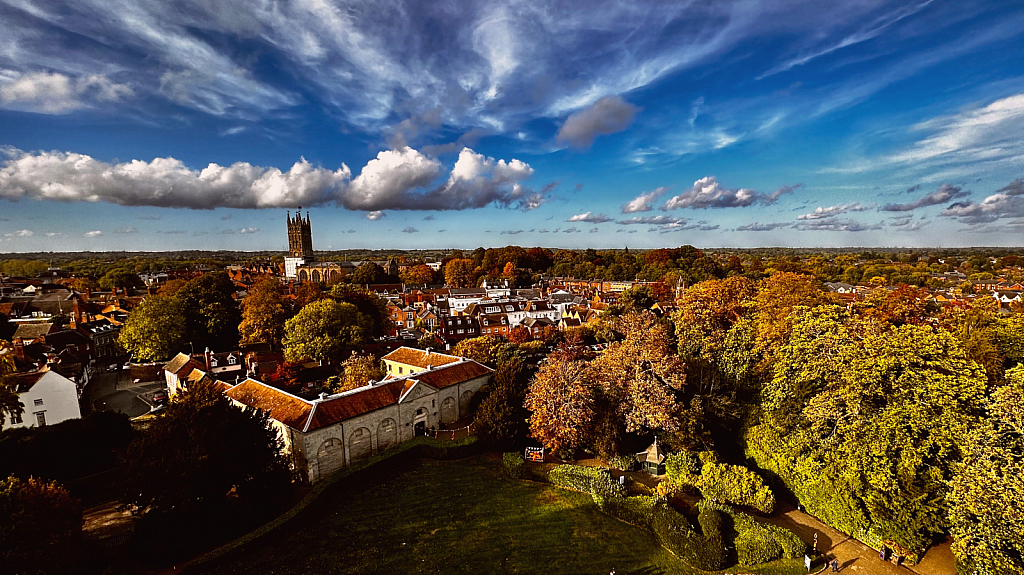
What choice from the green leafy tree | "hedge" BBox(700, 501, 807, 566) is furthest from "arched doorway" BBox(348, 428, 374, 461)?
the green leafy tree

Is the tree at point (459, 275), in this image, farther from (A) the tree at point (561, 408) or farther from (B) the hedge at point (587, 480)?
(B) the hedge at point (587, 480)

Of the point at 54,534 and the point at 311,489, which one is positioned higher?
the point at 54,534

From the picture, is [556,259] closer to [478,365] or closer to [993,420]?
[478,365]

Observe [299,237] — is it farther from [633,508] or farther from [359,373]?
[633,508]

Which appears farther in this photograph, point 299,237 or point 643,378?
point 299,237

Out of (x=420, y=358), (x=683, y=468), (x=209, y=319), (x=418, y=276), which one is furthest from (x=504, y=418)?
(x=418, y=276)

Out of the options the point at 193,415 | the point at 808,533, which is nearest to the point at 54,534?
the point at 193,415

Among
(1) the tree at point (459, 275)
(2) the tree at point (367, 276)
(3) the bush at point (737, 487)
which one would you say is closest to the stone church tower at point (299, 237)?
(2) the tree at point (367, 276)
